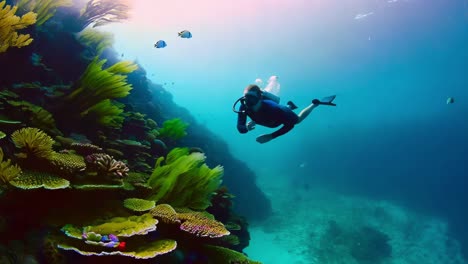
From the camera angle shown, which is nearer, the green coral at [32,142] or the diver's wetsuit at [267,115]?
the green coral at [32,142]

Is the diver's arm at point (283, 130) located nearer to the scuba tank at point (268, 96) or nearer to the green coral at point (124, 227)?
the scuba tank at point (268, 96)

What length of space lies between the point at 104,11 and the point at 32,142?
438 cm

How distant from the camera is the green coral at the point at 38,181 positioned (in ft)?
7.41

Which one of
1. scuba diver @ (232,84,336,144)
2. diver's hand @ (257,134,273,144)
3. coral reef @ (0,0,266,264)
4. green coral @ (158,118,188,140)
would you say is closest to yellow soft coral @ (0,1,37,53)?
coral reef @ (0,0,266,264)

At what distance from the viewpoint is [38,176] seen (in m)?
2.44

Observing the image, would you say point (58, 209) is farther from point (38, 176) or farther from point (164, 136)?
point (164, 136)

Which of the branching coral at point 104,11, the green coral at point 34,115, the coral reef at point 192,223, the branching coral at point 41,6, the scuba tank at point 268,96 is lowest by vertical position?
Result: the green coral at point 34,115

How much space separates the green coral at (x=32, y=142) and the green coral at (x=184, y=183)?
1.31 metres

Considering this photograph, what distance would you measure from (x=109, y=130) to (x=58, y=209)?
7.11ft

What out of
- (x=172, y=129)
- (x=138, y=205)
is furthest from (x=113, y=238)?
(x=172, y=129)

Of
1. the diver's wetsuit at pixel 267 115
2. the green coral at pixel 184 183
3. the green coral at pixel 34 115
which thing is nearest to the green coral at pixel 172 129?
the diver's wetsuit at pixel 267 115

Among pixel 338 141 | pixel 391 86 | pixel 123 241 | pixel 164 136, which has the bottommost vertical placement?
pixel 123 241

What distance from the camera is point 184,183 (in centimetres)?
390

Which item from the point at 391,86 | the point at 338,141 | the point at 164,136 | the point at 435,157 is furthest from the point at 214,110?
the point at 164,136
